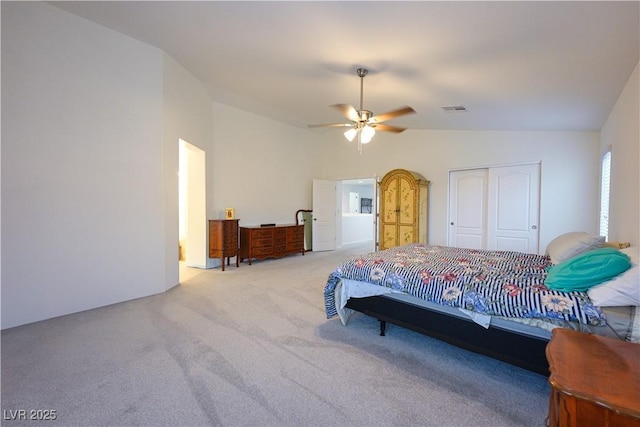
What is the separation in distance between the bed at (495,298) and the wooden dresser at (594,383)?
1.61ft

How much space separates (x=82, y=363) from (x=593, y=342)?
3169mm

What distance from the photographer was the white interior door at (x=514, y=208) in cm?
475

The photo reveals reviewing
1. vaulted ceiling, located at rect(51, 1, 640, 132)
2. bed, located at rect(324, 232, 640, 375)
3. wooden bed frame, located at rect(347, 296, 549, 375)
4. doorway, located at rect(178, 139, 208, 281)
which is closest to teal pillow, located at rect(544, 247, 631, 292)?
bed, located at rect(324, 232, 640, 375)

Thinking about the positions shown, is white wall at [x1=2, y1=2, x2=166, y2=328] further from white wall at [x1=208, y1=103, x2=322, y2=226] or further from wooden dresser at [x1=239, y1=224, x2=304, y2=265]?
wooden dresser at [x1=239, y1=224, x2=304, y2=265]

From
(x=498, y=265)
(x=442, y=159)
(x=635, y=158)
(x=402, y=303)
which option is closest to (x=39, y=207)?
(x=402, y=303)

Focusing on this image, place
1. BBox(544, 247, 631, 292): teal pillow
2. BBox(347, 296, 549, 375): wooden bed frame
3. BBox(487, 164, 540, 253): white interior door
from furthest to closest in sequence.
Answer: BBox(487, 164, 540, 253): white interior door, BBox(347, 296, 549, 375): wooden bed frame, BBox(544, 247, 631, 292): teal pillow

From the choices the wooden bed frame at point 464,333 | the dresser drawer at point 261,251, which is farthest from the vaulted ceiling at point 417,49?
the dresser drawer at point 261,251

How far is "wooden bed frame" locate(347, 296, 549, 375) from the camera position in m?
1.84

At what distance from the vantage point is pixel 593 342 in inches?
50.4

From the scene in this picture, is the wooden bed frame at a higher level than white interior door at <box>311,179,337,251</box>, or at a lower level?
lower

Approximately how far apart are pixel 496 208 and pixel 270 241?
431 cm

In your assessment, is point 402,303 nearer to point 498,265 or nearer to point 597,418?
point 498,265

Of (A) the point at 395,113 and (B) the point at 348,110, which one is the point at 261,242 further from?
(A) the point at 395,113

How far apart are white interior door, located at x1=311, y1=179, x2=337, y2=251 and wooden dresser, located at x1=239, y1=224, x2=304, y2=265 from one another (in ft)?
2.15
